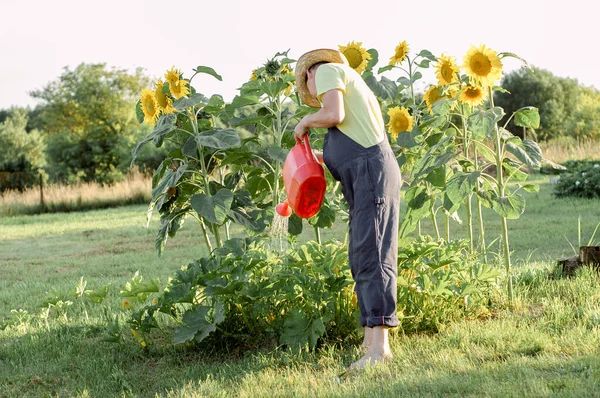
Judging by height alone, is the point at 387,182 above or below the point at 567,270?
above

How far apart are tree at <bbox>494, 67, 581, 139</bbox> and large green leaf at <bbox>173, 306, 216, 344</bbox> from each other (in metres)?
25.0

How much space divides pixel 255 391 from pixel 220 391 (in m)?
0.14

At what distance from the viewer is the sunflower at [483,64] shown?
3.47 metres

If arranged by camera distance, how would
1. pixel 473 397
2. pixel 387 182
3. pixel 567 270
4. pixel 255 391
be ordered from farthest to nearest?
pixel 567 270 < pixel 387 182 < pixel 255 391 < pixel 473 397

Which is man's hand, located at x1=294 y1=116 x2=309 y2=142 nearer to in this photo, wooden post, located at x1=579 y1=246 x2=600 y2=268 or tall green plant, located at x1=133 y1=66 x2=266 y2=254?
tall green plant, located at x1=133 y1=66 x2=266 y2=254

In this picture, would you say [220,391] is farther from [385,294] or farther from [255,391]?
[385,294]

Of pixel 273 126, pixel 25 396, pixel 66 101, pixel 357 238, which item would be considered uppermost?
pixel 66 101

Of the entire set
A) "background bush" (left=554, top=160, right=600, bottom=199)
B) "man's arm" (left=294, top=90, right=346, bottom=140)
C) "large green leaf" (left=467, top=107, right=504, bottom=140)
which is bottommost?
"background bush" (left=554, top=160, right=600, bottom=199)

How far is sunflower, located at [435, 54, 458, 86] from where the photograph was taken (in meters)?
3.70

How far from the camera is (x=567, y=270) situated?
4.48m

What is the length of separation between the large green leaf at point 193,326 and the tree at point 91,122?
19950 millimetres

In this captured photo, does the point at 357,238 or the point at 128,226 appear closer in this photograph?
the point at 357,238

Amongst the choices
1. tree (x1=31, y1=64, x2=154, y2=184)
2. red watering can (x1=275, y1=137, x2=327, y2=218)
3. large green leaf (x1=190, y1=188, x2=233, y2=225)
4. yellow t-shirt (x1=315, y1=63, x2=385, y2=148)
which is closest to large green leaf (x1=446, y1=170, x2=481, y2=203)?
yellow t-shirt (x1=315, y1=63, x2=385, y2=148)

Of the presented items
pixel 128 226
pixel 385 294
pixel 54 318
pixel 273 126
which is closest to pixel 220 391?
pixel 385 294
